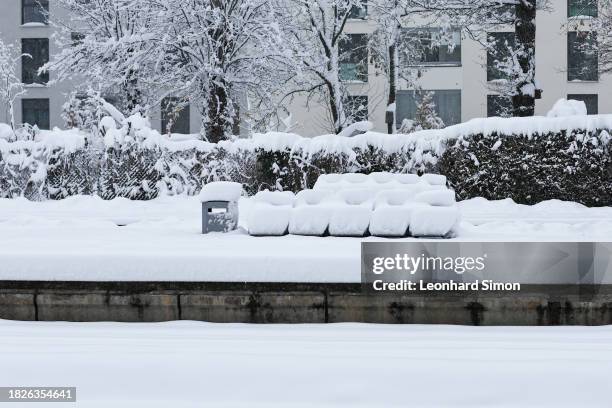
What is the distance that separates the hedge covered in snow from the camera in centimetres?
1600

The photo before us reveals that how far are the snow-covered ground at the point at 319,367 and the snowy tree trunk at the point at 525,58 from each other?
13.8 metres

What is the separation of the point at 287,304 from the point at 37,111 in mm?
37768

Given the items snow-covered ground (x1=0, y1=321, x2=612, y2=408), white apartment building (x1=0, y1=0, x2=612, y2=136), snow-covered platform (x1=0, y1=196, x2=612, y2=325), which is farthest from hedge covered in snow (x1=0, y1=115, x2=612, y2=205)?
white apartment building (x1=0, y1=0, x2=612, y2=136)

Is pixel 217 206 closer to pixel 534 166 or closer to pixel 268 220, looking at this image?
pixel 268 220

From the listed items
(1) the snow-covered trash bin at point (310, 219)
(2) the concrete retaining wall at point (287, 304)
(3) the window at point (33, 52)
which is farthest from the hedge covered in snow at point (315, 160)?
(3) the window at point (33, 52)

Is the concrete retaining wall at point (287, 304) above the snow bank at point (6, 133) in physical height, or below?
below

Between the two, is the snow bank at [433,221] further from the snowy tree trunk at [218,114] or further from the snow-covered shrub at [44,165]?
the snowy tree trunk at [218,114]

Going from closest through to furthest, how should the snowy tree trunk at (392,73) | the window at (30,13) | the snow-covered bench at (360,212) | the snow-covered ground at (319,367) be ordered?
the snow-covered ground at (319,367)
the snow-covered bench at (360,212)
the snowy tree trunk at (392,73)
the window at (30,13)

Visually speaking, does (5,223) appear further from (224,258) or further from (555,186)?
Answer: (555,186)

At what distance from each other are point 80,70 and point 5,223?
12.0m

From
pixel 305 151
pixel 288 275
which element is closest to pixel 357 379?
pixel 288 275

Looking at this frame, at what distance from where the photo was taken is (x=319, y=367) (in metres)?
5.67

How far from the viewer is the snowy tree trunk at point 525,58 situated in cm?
1978

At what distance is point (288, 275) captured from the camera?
7465 millimetres
